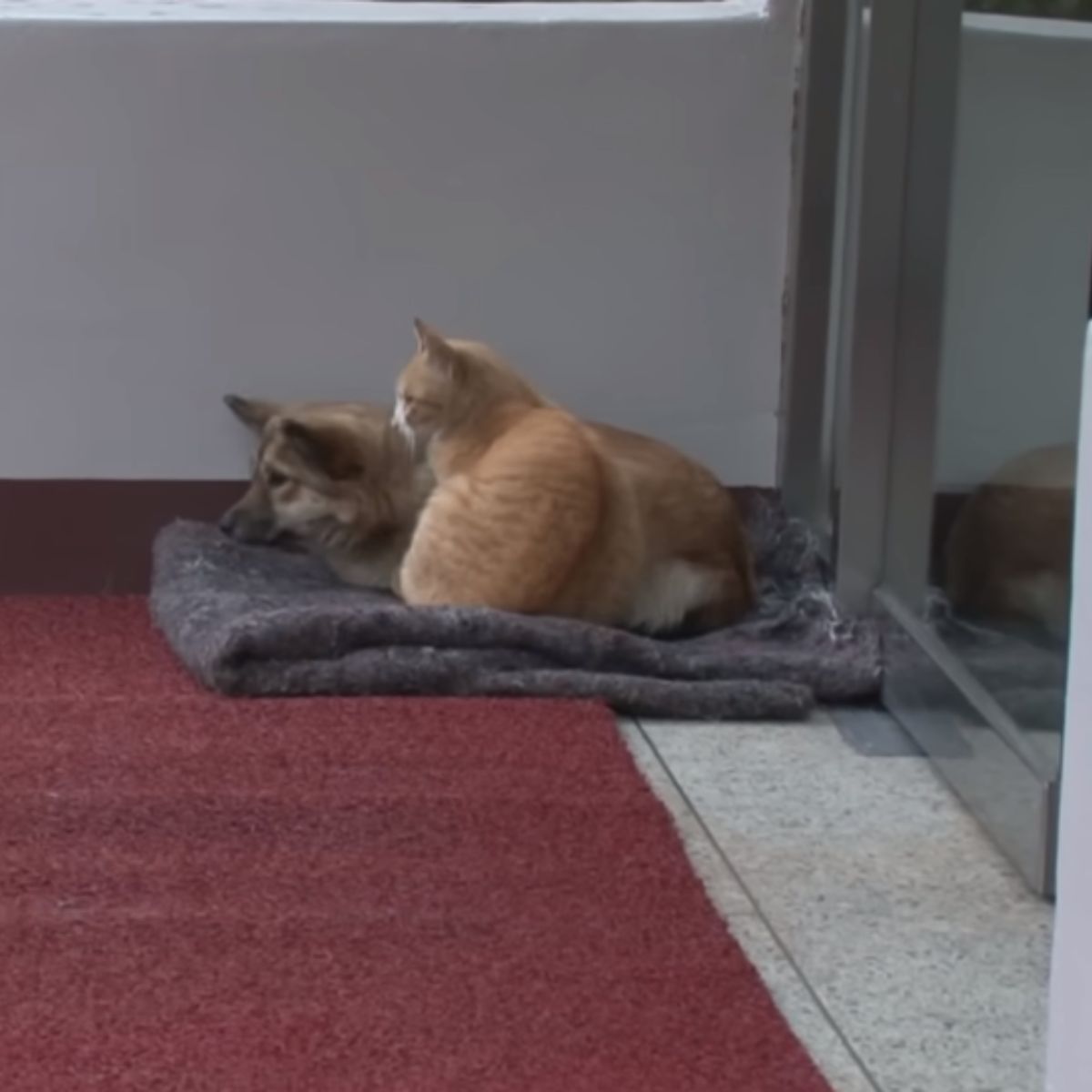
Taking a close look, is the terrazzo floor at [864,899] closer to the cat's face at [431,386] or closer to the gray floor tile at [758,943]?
the gray floor tile at [758,943]

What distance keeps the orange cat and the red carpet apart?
0.82 feet

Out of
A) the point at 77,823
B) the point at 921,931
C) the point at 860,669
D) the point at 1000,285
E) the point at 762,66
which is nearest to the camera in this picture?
the point at 921,931

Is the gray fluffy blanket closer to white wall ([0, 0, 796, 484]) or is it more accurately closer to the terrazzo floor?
the terrazzo floor

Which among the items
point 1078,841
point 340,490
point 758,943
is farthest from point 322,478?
point 1078,841

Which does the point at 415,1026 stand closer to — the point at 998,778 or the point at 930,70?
the point at 998,778

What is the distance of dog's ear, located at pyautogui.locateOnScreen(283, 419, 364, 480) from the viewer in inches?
118

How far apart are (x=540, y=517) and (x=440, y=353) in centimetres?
26

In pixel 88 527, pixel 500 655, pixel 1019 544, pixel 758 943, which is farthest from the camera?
pixel 88 527

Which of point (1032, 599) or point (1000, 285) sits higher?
point (1000, 285)

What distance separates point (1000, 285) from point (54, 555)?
1.34 metres

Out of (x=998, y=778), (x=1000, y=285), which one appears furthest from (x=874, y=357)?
(x=998, y=778)

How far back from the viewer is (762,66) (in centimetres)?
313

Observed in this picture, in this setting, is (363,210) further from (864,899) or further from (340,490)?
(864,899)

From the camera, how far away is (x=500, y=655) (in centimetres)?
270
